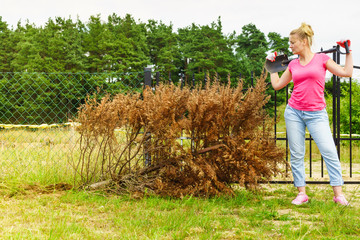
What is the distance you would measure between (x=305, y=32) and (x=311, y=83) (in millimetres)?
591

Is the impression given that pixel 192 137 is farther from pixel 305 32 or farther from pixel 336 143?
pixel 336 143

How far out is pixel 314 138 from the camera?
3.85 meters

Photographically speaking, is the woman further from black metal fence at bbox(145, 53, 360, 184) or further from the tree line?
the tree line

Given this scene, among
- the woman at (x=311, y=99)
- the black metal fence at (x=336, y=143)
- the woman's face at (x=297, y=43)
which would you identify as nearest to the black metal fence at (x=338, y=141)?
the black metal fence at (x=336, y=143)

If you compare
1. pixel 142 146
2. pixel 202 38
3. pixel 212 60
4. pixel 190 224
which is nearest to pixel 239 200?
pixel 190 224

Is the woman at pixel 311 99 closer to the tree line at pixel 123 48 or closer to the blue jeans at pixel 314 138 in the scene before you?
the blue jeans at pixel 314 138

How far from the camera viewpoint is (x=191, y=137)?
4262mm

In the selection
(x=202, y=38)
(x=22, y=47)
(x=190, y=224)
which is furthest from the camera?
(x=202, y=38)

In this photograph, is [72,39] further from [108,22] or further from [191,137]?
[191,137]

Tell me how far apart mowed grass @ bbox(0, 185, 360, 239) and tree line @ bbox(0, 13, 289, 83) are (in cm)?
2907

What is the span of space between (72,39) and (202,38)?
14.8 metres

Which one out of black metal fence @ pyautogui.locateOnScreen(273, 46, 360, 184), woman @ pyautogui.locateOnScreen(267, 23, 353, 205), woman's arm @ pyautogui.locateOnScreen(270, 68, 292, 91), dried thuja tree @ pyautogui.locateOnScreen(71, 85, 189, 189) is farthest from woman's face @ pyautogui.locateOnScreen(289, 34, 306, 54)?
dried thuja tree @ pyautogui.locateOnScreen(71, 85, 189, 189)

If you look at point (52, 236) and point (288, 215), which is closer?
point (52, 236)

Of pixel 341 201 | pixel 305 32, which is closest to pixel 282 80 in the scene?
pixel 305 32
